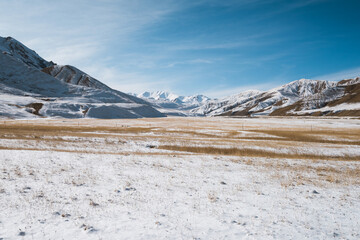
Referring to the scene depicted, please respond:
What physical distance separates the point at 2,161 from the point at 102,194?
1241 centimetres

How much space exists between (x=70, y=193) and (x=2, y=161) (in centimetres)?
1092

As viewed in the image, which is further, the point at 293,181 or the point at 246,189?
the point at 293,181

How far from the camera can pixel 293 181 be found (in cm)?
1623

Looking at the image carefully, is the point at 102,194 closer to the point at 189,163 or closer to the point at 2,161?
the point at 189,163

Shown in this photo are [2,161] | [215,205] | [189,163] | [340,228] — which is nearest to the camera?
[340,228]

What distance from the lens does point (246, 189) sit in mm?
14289

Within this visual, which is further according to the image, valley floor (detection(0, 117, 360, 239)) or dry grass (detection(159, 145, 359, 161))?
dry grass (detection(159, 145, 359, 161))

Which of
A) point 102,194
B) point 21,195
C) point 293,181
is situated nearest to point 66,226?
point 102,194

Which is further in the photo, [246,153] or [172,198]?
[246,153]

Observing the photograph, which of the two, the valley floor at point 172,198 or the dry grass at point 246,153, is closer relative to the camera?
the valley floor at point 172,198

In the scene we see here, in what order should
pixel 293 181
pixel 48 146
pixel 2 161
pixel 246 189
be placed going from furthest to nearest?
pixel 48 146
pixel 2 161
pixel 293 181
pixel 246 189

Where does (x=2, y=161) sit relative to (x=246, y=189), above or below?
above

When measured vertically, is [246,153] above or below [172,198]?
below

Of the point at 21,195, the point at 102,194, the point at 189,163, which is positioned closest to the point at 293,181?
the point at 189,163
